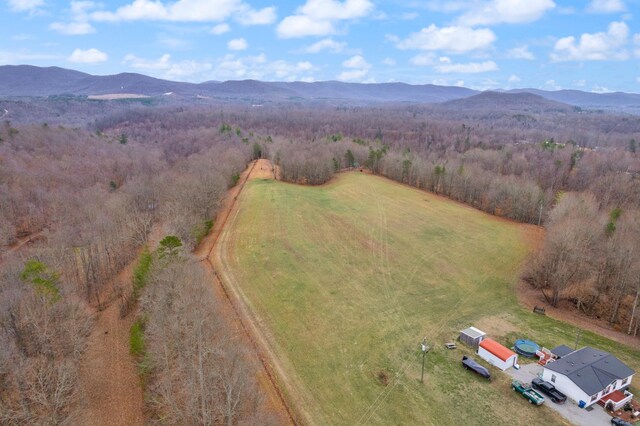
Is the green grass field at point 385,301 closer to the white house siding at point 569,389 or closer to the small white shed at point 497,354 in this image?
the small white shed at point 497,354

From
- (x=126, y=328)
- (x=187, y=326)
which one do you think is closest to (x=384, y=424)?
(x=187, y=326)

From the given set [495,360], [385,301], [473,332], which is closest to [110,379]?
[385,301]

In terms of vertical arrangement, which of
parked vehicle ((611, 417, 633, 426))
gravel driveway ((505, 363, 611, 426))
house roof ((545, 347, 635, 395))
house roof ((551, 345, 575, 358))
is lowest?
gravel driveway ((505, 363, 611, 426))

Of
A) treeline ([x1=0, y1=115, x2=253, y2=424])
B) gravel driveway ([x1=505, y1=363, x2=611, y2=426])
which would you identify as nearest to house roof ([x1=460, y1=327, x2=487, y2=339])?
gravel driveway ([x1=505, y1=363, x2=611, y2=426])

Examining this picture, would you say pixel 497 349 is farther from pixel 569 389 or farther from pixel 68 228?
pixel 68 228

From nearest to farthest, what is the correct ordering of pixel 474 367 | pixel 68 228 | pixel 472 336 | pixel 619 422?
pixel 619 422 < pixel 474 367 < pixel 472 336 < pixel 68 228

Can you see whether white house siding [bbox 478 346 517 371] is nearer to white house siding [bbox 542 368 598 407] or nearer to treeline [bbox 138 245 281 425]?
white house siding [bbox 542 368 598 407]

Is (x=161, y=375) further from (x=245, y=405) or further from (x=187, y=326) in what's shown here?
(x=245, y=405)
